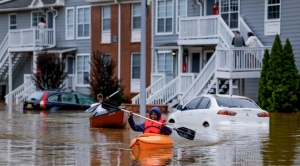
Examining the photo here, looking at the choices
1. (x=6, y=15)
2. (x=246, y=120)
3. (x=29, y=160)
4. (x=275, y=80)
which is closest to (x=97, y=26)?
(x=6, y=15)

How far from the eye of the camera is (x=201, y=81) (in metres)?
38.1

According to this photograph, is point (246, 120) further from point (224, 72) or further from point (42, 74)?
point (42, 74)

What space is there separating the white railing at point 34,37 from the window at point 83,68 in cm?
233

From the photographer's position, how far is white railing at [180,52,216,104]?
123 feet

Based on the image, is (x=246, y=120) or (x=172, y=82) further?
(x=172, y=82)

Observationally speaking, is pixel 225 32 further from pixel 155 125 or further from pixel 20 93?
pixel 155 125

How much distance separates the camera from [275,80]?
35781 millimetres

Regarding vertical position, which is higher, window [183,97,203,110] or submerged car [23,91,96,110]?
window [183,97,203,110]

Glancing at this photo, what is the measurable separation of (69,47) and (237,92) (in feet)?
52.0

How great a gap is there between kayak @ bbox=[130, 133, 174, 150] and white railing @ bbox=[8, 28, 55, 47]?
3247 cm

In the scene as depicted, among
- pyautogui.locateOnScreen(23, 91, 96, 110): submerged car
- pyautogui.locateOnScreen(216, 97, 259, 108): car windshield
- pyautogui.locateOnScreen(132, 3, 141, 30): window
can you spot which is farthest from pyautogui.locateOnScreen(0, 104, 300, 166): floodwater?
pyautogui.locateOnScreen(132, 3, 141, 30): window

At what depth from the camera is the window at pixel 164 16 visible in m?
44.7

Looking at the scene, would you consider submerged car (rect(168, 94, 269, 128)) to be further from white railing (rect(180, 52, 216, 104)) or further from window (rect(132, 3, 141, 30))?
window (rect(132, 3, 141, 30))

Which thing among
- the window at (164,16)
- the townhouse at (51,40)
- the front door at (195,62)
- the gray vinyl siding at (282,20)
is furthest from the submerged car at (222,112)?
the townhouse at (51,40)
